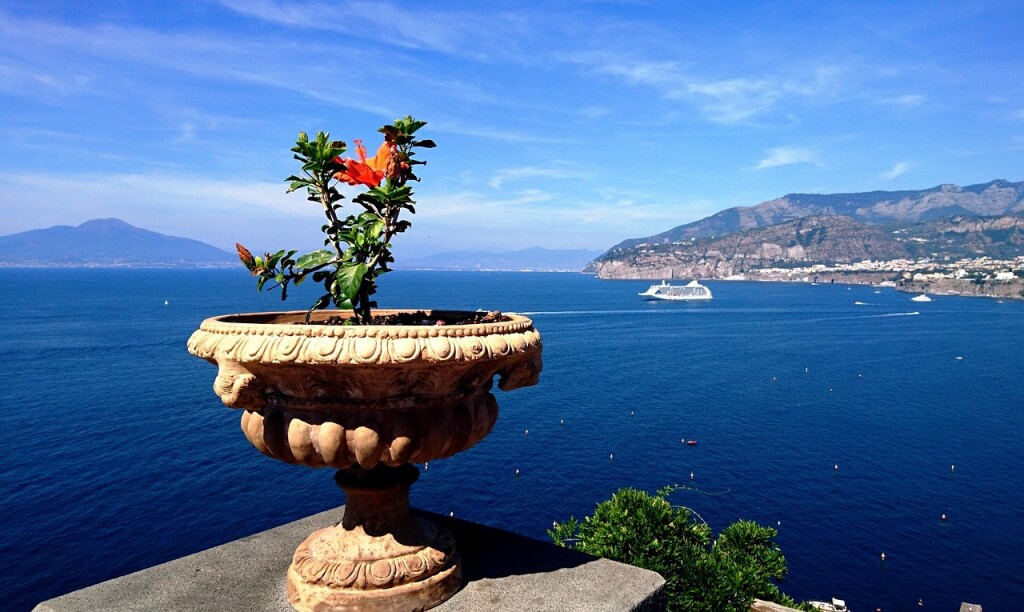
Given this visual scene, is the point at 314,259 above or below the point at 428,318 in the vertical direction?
above

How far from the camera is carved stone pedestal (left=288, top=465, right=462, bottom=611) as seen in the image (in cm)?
582

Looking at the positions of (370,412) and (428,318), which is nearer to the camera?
(370,412)

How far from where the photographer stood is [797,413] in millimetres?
62188

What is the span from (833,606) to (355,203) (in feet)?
97.9

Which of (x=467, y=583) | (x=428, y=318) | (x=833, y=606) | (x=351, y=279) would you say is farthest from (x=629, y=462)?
(x=351, y=279)

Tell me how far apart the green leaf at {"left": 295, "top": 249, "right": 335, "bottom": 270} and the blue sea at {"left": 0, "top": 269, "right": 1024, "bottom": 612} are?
104 ft

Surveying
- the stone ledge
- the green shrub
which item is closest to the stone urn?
the stone ledge

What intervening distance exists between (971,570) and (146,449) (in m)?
52.1

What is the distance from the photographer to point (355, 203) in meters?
6.55

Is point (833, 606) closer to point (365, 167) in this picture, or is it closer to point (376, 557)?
point (376, 557)

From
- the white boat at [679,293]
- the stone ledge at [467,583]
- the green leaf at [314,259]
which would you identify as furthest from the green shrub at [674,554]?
the white boat at [679,293]

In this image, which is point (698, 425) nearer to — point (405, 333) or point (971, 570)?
point (971, 570)

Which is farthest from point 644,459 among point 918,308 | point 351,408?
point 918,308

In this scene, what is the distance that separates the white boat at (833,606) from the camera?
26097 mm
